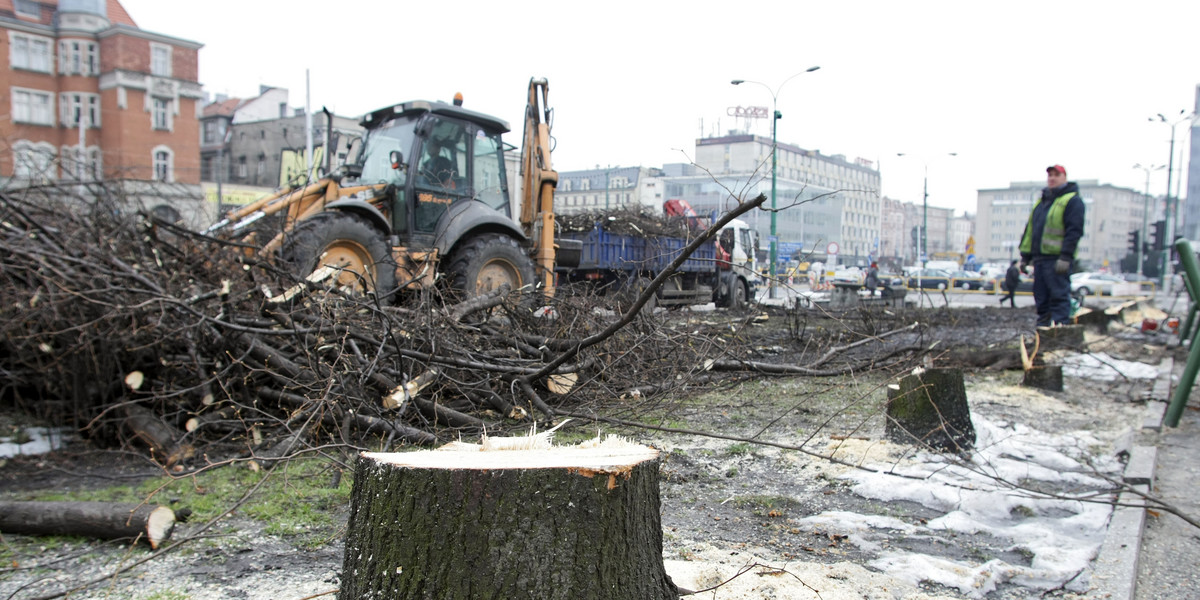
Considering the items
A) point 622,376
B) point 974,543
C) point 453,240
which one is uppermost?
point 453,240

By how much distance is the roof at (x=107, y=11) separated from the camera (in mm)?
41031

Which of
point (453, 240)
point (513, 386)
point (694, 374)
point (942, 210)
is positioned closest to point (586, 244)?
point (453, 240)

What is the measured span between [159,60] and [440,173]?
140 ft

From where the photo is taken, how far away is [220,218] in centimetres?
Answer: 830

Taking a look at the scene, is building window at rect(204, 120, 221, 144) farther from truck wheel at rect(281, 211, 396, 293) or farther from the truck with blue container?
truck wheel at rect(281, 211, 396, 293)

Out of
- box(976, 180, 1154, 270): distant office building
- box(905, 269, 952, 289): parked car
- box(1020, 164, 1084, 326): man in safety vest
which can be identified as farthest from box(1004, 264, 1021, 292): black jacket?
box(976, 180, 1154, 270): distant office building

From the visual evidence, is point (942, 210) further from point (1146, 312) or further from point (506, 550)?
point (506, 550)

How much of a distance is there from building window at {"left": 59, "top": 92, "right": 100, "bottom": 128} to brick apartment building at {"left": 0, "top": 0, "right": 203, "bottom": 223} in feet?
0.17

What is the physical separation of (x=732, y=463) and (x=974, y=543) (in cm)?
136

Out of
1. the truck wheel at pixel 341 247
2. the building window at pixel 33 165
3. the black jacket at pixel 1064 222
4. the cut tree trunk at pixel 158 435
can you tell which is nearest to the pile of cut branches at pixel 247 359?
the cut tree trunk at pixel 158 435

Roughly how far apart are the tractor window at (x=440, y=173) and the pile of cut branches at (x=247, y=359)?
3271 millimetres

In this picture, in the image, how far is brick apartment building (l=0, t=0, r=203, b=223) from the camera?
132 feet

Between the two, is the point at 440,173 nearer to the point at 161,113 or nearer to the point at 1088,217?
the point at 161,113

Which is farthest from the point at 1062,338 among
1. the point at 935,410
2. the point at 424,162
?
the point at 424,162
